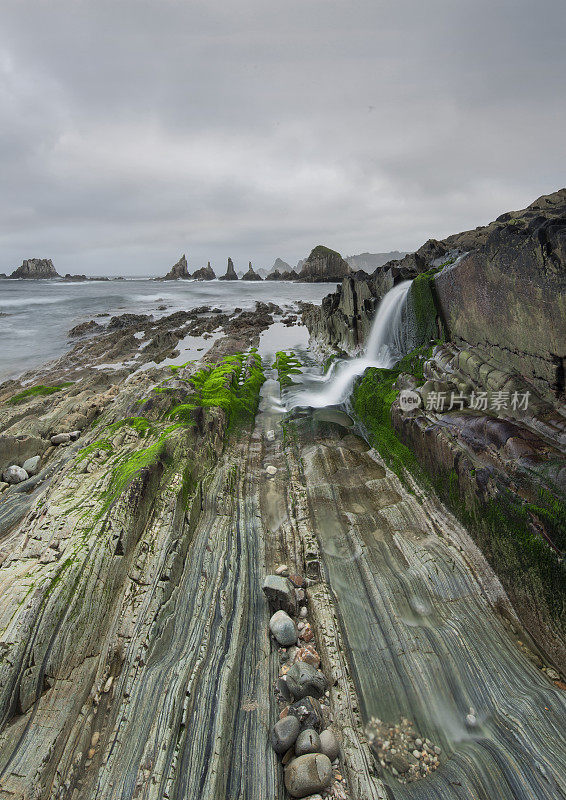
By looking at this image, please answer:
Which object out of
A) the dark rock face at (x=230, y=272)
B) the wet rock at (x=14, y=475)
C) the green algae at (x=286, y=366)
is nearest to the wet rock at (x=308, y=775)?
the wet rock at (x=14, y=475)

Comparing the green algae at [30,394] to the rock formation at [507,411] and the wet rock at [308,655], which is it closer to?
the rock formation at [507,411]

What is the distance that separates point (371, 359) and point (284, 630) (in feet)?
37.4

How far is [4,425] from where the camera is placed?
10.2 m

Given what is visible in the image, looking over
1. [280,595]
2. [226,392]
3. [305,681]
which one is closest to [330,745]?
[305,681]

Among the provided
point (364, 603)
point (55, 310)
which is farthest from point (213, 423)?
point (55, 310)

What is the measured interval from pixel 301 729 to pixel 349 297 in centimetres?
1669

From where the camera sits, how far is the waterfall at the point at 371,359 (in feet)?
39.6

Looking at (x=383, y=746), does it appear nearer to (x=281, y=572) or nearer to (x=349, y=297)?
(x=281, y=572)

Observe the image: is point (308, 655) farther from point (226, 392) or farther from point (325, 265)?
point (325, 265)

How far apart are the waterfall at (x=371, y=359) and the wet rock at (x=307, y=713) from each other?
28.1ft

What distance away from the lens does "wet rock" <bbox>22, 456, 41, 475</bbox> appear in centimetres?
779

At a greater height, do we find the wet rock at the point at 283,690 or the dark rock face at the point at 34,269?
the dark rock face at the point at 34,269

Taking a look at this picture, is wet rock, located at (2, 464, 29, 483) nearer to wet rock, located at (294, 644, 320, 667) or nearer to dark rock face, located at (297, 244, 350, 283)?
wet rock, located at (294, 644, 320, 667)

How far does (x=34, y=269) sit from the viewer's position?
128 meters
